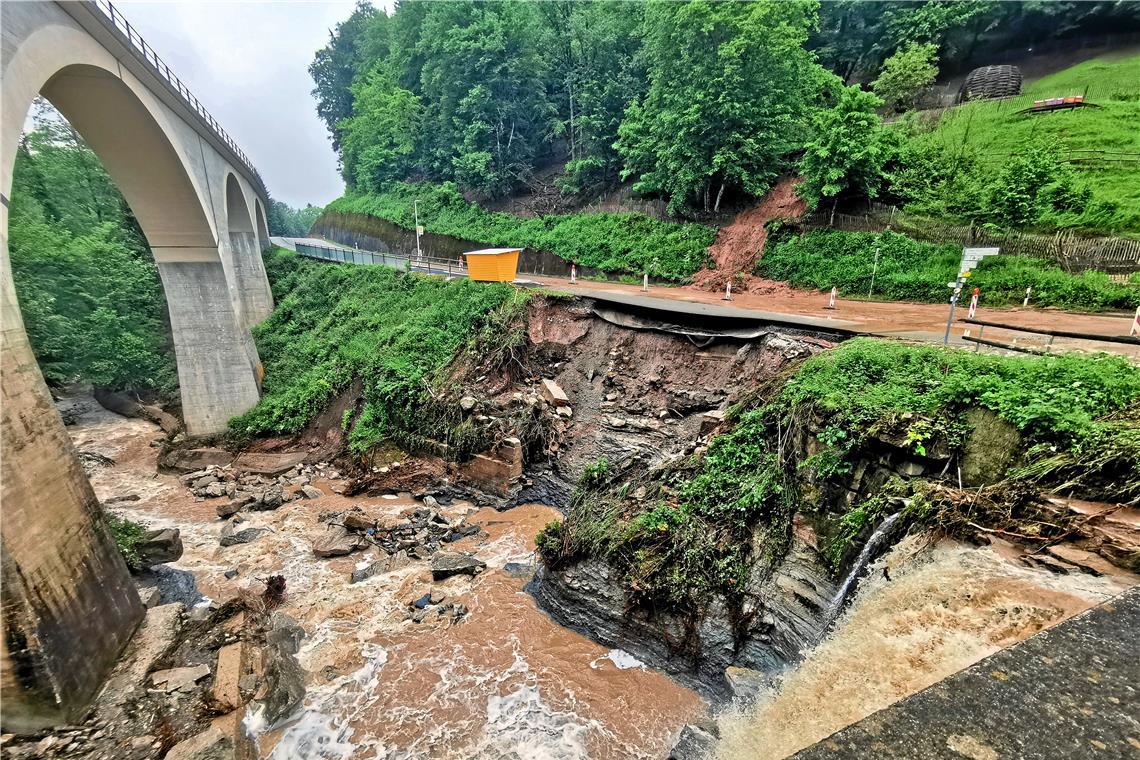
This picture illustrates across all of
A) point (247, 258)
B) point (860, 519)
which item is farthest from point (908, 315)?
point (247, 258)

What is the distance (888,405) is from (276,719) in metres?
9.08

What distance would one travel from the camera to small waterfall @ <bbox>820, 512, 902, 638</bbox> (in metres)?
4.87

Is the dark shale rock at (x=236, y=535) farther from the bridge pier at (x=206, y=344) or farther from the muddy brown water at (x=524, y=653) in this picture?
the bridge pier at (x=206, y=344)

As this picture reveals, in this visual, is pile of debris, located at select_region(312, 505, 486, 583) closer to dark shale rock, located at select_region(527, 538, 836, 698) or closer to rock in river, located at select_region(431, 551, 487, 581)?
rock in river, located at select_region(431, 551, 487, 581)

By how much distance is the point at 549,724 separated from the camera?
5.70m

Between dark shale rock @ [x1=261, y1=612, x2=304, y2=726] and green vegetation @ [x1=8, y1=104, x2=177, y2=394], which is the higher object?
green vegetation @ [x1=8, y1=104, x2=177, y2=394]

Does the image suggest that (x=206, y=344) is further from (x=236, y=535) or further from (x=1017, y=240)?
(x=1017, y=240)

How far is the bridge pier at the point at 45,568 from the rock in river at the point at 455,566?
14.8ft

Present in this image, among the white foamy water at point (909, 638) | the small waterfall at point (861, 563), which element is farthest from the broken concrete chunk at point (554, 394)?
the white foamy water at point (909, 638)

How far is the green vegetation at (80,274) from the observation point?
14.8 meters

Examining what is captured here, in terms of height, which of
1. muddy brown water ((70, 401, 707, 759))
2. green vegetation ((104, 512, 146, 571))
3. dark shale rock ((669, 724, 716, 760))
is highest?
dark shale rock ((669, 724, 716, 760))

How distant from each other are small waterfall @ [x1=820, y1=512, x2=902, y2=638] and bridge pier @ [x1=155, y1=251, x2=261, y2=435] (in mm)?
18888

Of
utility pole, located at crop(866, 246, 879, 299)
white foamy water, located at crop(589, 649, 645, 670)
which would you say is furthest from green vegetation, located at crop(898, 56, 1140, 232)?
white foamy water, located at crop(589, 649, 645, 670)

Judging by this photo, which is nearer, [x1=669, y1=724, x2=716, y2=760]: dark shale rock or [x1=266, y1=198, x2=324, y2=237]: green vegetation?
[x1=669, y1=724, x2=716, y2=760]: dark shale rock
